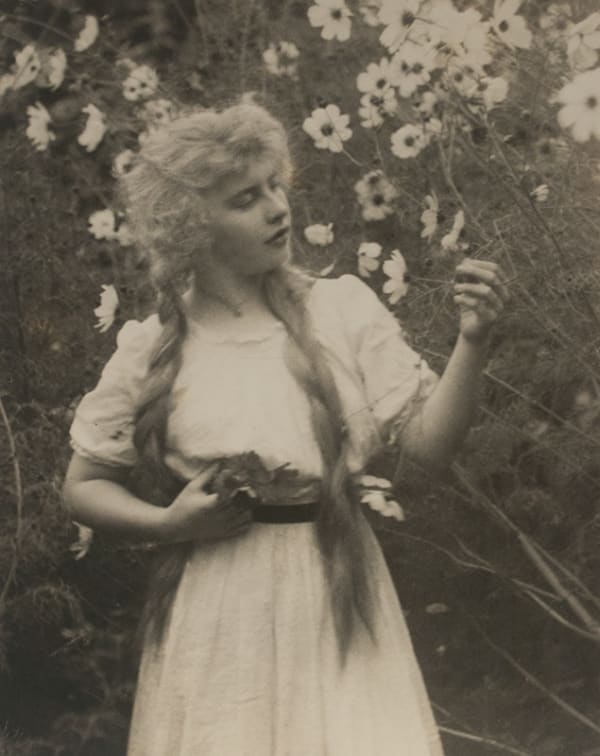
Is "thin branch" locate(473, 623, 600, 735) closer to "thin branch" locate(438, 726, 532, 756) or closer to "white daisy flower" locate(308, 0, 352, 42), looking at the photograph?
"thin branch" locate(438, 726, 532, 756)

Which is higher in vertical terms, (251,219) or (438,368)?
(251,219)

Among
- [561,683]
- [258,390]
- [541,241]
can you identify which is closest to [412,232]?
[541,241]

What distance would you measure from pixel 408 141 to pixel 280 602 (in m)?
0.54

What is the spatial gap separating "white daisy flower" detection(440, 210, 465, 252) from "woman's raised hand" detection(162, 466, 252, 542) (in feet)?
1.17

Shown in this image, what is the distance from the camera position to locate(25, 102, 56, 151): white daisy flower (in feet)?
5.18

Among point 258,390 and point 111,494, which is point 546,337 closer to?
point 258,390

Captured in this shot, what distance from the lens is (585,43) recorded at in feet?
4.50

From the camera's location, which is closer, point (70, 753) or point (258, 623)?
point (258, 623)

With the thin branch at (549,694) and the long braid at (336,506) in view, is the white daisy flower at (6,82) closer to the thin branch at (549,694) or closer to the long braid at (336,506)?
the long braid at (336,506)

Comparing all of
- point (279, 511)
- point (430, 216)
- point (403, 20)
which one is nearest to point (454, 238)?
point (430, 216)

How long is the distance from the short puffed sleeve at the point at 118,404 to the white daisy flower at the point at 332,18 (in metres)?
0.39

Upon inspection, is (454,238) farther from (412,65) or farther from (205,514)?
(205,514)

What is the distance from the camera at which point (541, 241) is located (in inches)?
54.5

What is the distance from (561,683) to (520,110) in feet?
2.12
